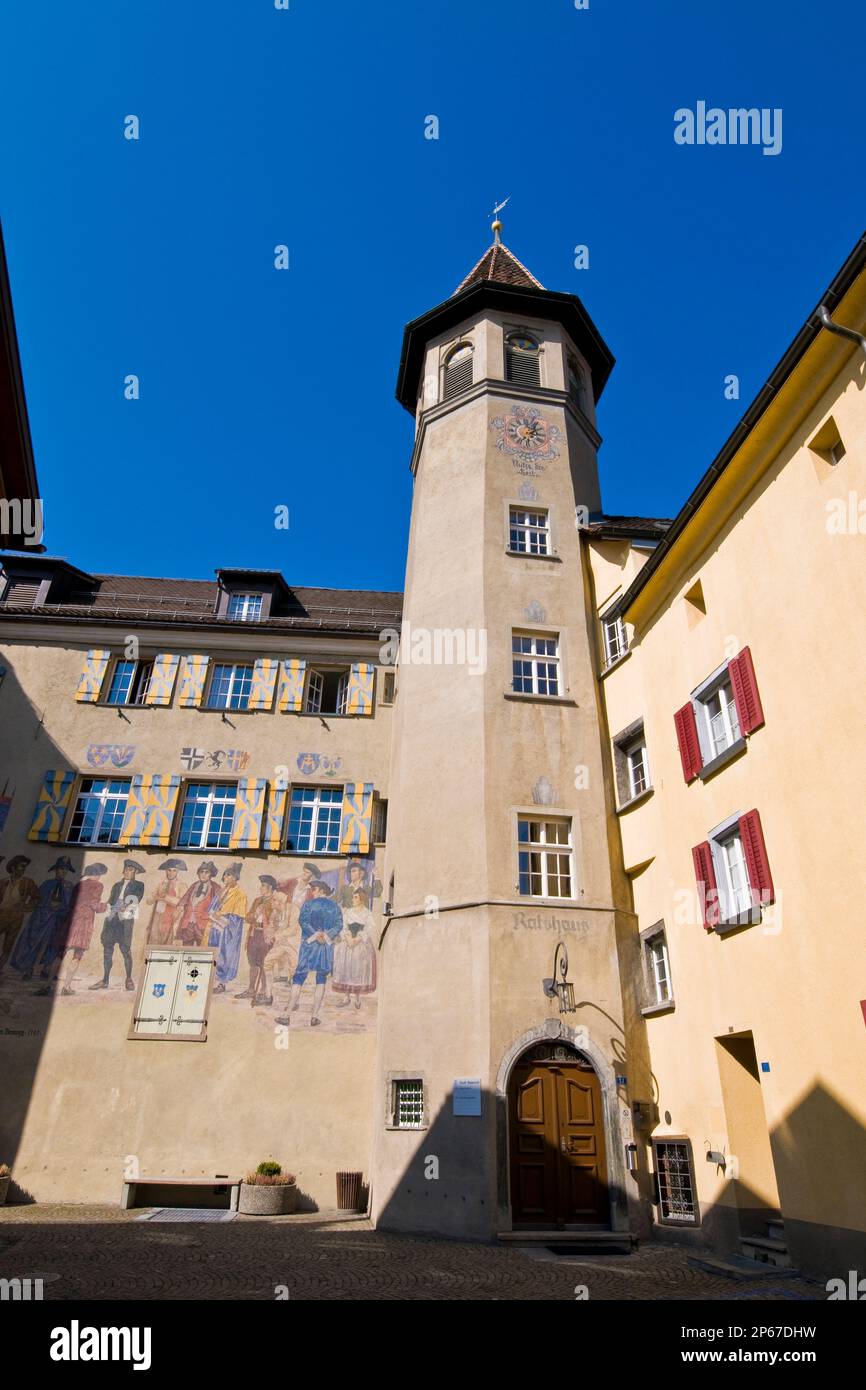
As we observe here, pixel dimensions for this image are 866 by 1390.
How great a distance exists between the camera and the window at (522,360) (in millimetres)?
20359

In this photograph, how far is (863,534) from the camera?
9.52 m

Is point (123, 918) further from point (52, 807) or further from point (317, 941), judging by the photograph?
point (317, 941)

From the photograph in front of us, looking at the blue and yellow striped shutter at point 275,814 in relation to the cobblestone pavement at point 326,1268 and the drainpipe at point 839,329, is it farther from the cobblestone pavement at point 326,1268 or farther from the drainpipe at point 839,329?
the drainpipe at point 839,329

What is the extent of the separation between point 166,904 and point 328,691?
6.43 meters

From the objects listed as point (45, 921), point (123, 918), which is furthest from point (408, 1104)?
point (45, 921)

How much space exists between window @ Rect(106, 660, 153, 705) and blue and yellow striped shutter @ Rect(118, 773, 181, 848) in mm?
2252

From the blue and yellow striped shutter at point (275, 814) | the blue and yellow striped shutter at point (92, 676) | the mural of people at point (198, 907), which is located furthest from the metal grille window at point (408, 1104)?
the blue and yellow striped shutter at point (92, 676)

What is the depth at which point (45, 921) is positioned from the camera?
1708 centimetres

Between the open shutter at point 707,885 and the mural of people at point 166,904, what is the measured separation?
10695 mm

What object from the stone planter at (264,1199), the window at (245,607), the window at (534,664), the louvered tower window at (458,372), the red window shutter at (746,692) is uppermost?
the louvered tower window at (458,372)

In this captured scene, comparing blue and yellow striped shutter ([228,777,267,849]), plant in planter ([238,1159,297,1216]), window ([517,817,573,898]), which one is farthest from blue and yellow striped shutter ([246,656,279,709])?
plant in planter ([238,1159,297,1216])

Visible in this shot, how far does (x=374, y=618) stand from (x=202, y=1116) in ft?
40.5

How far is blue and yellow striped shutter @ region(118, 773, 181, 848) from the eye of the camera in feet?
58.5

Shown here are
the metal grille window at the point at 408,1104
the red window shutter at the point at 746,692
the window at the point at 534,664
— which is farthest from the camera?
the window at the point at 534,664
